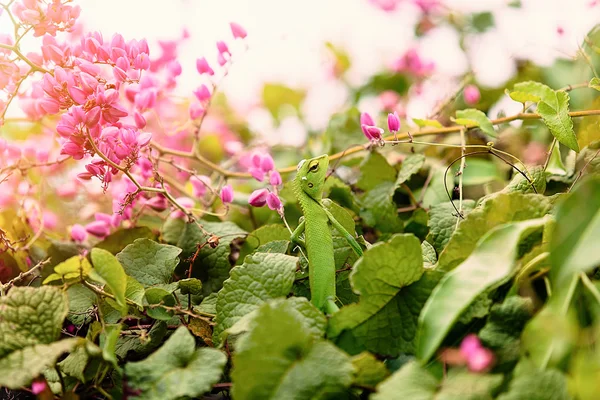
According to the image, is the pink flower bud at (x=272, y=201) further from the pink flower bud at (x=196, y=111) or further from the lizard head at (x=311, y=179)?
the pink flower bud at (x=196, y=111)

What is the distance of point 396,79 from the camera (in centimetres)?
137

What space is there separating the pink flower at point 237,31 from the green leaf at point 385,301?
0.52 m

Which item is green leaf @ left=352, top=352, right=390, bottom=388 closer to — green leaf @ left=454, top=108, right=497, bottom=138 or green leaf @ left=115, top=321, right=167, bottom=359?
green leaf @ left=115, top=321, right=167, bottom=359

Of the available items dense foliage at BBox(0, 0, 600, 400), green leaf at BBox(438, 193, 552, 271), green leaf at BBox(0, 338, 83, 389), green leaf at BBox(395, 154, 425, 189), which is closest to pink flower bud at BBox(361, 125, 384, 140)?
dense foliage at BBox(0, 0, 600, 400)

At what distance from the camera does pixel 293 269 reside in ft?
1.87

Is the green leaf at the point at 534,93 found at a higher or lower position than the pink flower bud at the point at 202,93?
lower

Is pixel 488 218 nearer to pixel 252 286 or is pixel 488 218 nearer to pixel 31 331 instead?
pixel 252 286

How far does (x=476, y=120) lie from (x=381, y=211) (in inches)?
7.4

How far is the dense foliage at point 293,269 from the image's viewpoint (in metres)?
0.43

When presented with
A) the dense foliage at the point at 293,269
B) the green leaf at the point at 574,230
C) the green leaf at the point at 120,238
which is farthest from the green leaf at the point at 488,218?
the green leaf at the point at 120,238

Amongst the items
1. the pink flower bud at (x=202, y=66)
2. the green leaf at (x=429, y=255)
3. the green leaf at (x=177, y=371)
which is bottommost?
the green leaf at (x=429, y=255)

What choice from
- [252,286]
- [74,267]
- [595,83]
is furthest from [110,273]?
[595,83]

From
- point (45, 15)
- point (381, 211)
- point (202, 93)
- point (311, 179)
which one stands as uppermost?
point (45, 15)

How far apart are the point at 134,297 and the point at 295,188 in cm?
23
